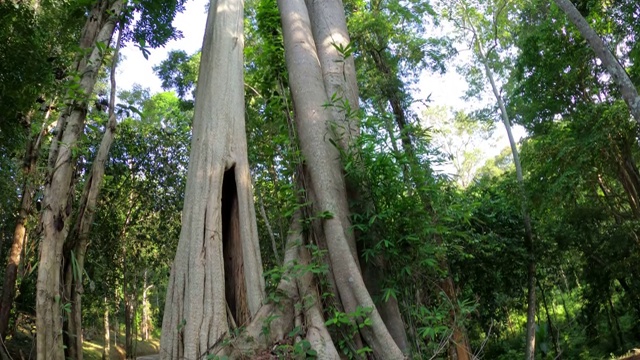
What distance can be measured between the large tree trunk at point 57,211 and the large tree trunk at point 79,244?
0.77ft

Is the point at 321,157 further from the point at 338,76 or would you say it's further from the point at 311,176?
the point at 338,76

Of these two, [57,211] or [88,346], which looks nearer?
[57,211]

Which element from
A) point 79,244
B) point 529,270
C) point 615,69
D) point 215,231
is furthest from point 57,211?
point 529,270

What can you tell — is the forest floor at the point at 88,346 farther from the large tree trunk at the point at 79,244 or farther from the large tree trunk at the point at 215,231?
the large tree trunk at the point at 215,231

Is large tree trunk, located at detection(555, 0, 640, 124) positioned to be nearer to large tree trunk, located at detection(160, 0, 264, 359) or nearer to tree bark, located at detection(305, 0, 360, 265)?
tree bark, located at detection(305, 0, 360, 265)

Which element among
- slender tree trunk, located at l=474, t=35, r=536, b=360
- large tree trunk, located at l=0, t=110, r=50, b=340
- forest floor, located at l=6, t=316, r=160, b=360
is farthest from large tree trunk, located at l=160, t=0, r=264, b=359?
slender tree trunk, located at l=474, t=35, r=536, b=360

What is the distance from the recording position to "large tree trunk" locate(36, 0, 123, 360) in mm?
4082

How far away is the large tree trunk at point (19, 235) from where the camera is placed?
8.30 m

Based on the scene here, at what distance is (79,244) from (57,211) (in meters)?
→ 0.56

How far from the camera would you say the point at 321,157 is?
446cm

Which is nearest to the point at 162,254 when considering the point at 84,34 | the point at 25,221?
the point at 25,221

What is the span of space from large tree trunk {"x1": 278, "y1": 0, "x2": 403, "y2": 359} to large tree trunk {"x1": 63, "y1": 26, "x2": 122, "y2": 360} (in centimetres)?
202

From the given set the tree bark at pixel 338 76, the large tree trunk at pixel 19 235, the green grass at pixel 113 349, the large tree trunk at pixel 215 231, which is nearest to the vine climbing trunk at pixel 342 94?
the tree bark at pixel 338 76

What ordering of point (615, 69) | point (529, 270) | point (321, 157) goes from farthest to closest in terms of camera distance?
point (529, 270) < point (615, 69) < point (321, 157)
